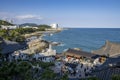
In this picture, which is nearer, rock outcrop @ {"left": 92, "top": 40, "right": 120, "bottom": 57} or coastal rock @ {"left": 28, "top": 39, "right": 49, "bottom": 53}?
rock outcrop @ {"left": 92, "top": 40, "right": 120, "bottom": 57}

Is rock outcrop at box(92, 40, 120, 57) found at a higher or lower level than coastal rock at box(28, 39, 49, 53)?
higher

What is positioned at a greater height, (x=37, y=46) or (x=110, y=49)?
(x=110, y=49)

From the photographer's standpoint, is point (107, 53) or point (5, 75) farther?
point (107, 53)

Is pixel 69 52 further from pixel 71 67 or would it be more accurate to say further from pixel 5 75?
pixel 5 75

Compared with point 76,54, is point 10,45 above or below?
above

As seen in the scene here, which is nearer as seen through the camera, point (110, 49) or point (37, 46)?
point (110, 49)

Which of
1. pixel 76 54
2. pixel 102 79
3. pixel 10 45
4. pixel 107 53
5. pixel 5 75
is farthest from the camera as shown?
pixel 76 54

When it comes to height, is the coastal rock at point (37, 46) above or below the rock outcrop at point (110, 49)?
below

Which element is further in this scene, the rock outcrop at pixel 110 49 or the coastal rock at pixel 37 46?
the coastal rock at pixel 37 46

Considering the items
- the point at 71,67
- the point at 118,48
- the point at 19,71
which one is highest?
the point at 19,71

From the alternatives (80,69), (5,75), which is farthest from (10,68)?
(80,69)

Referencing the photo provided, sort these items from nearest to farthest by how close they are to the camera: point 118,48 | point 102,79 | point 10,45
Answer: point 102,79 → point 10,45 → point 118,48
